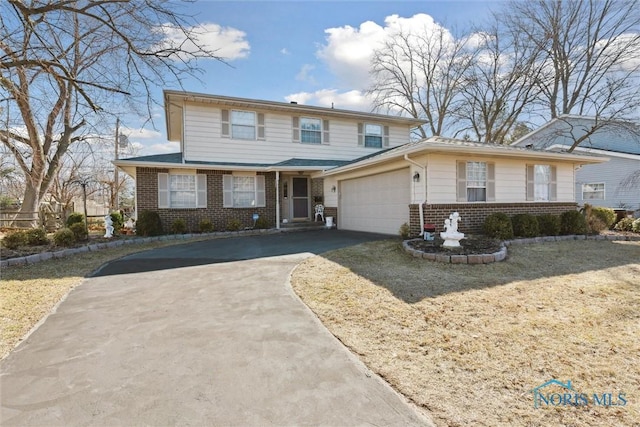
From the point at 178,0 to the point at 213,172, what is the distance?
763cm

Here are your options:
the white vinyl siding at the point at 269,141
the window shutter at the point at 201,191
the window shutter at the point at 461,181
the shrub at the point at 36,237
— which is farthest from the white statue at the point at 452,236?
the shrub at the point at 36,237

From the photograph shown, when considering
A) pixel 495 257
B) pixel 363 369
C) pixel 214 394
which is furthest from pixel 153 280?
pixel 495 257

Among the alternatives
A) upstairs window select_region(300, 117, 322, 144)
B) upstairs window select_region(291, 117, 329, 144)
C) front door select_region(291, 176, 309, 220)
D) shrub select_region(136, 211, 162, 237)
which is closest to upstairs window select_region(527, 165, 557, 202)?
upstairs window select_region(291, 117, 329, 144)

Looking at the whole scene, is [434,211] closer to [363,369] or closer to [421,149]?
[421,149]

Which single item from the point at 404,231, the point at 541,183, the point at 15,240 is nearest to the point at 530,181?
the point at 541,183

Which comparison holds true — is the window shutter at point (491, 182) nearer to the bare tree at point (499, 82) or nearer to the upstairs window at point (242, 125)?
the upstairs window at point (242, 125)

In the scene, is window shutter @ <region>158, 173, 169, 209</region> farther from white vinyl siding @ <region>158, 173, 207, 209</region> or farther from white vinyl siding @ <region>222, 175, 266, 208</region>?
white vinyl siding @ <region>222, 175, 266, 208</region>

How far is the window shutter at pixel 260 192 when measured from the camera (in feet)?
45.0

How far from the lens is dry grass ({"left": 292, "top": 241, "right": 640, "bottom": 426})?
88.0 inches

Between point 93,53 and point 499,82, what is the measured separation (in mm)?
21617

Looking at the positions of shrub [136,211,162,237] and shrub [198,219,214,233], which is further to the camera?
shrub [198,219,214,233]

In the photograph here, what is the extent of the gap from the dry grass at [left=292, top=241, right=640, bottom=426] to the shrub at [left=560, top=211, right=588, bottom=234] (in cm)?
391

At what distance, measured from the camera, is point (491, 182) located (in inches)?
390

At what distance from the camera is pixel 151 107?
6719 millimetres
